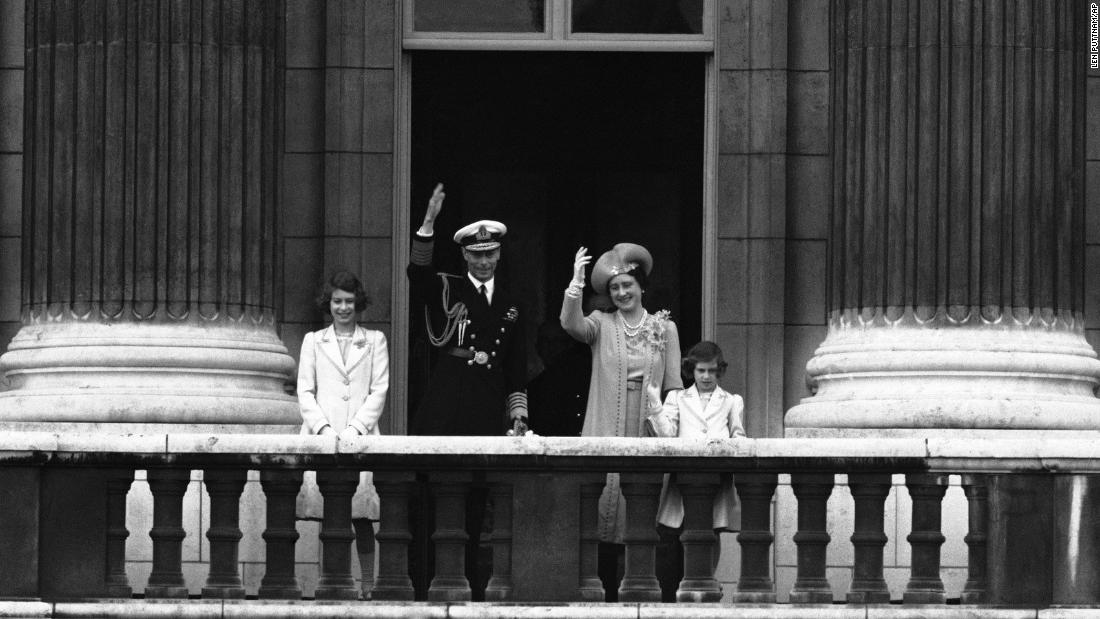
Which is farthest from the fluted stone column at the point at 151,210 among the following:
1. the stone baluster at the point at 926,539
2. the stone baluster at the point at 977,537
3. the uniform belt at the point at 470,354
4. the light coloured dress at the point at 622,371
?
the stone baluster at the point at 977,537

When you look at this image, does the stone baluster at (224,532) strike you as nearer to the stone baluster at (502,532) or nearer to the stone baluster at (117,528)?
the stone baluster at (117,528)

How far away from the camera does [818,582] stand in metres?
15.3

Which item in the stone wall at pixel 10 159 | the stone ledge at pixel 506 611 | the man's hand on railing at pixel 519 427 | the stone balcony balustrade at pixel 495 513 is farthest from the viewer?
the stone wall at pixel 10 159

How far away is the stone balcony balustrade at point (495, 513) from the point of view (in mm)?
15242

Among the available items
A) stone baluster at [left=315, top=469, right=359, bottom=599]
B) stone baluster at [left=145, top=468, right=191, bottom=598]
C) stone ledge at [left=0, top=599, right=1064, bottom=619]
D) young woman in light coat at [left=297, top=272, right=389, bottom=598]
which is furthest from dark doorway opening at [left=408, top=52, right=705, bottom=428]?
stone ledge at [left=0, top=599, right=1064, bottom=619]

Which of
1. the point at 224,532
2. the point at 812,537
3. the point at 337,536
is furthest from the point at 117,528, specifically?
the point at 812,537

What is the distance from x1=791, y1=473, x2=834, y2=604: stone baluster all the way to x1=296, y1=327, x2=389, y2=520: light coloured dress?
275cm

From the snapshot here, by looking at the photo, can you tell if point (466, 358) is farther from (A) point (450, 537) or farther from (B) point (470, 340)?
(A) point (450, 537)

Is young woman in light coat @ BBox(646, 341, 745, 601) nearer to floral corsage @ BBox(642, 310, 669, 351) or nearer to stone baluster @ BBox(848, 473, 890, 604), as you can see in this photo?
floral corsage @ BBox(642, 310, 669, 351)

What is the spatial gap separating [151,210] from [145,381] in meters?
1.06

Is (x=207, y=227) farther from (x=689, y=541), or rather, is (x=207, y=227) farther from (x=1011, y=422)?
(x=1011, y=422)

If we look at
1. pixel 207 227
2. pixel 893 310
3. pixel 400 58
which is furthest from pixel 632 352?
pixel 400 58

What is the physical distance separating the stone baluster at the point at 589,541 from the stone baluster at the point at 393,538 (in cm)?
97

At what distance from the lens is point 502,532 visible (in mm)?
15383
